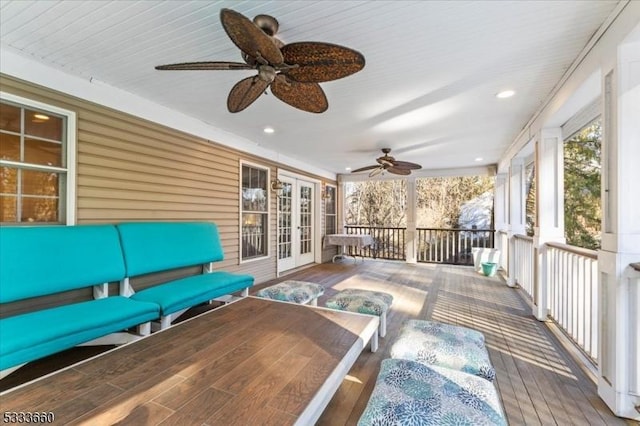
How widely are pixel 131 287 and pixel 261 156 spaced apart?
296 centimetres

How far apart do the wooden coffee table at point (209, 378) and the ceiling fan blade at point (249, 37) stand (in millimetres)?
1671

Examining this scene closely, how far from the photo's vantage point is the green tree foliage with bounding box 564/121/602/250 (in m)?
5.39

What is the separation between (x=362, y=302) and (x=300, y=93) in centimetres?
194

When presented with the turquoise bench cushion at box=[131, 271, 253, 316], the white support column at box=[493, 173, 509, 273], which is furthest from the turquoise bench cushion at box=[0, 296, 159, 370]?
the white support column at box=[493, 173, 509, 273]

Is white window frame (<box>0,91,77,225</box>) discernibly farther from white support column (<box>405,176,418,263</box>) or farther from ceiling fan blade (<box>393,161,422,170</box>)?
white support column (<box>405,176,418,263</box>)

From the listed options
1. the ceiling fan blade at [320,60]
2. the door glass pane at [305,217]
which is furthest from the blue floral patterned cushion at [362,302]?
the door glass pane at [305,217]

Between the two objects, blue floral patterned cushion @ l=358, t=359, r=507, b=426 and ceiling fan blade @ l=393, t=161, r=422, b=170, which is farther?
ceiling fan blade @ l=393, t=161, r=422, b=170

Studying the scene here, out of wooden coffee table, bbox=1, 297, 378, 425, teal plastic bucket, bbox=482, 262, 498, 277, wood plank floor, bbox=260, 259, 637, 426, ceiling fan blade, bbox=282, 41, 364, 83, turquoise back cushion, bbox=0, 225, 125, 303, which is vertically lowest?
wood plank floor, bbox=260, 259, 637, 426

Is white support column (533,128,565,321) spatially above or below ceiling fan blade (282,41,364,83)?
below

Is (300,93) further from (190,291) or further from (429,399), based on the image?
(190,291)

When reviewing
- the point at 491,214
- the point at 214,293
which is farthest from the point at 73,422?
the point at 491,214

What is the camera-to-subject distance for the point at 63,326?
1886 millimetres

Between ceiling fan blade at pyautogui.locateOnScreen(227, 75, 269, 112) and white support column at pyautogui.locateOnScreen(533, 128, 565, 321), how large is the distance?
3.35 m

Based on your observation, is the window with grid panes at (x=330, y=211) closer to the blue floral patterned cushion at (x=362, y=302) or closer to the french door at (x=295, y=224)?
the french door at (x=295, y=224)
